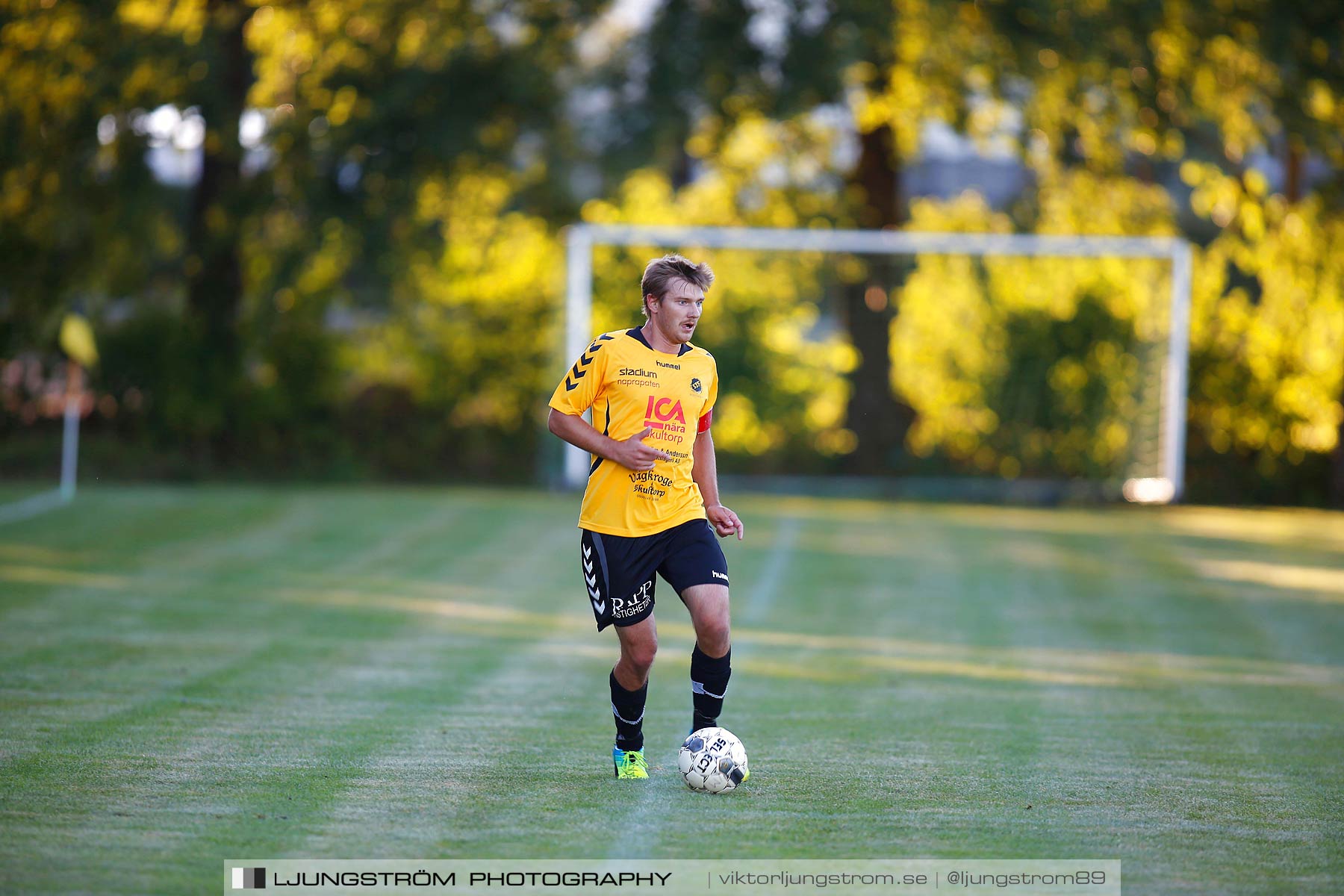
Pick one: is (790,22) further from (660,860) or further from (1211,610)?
(660,860)

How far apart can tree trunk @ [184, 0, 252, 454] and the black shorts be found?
54.1 feet

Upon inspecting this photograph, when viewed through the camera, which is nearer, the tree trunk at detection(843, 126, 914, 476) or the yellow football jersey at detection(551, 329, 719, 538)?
the yellow football jersey at detection(551, 329, 719, 538)

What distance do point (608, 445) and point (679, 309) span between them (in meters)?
0.57

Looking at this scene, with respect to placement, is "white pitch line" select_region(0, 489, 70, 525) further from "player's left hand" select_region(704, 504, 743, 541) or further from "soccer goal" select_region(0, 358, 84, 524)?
"player's left hand" select_region(704, 504, 743, 541)

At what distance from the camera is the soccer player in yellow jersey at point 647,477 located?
5.48 m

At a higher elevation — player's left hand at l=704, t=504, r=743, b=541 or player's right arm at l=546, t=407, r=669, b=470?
player's right arm at l=546, t=407, r=669, b=470

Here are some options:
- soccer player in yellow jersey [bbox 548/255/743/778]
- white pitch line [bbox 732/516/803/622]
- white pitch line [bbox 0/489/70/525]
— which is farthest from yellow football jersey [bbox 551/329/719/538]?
white pitch line [bbox 0/489/70/525]

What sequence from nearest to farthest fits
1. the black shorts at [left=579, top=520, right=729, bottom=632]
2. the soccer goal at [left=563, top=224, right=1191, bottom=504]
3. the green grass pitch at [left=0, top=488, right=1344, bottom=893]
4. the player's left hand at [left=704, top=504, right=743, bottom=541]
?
the green grass pitch at [left=0, top=488, right=1344, bottom=893]
the black shorts at [left=579, top=520, right=729, bottom=632]
the player's left hand at [left=704, top=504, right=743, bottom=541]
the soccer goal at [left=563, top=224, right=1191, bottom=504]

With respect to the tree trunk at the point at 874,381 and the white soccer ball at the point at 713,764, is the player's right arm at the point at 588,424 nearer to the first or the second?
the white soccer ball at the point at 713,764

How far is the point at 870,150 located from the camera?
22.6 meters

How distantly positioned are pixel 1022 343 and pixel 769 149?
18.6 feet

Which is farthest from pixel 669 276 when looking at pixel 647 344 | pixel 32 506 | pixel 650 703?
pixel 32 506

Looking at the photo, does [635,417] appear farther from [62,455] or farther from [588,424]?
[62,455]

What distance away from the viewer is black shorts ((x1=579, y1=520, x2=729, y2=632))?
18.1ft
